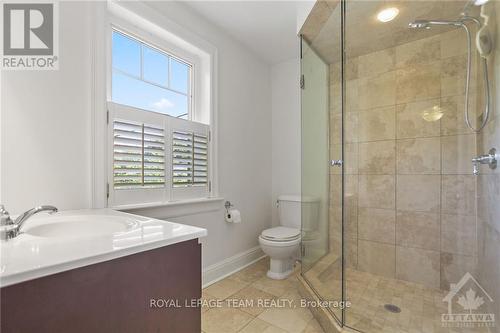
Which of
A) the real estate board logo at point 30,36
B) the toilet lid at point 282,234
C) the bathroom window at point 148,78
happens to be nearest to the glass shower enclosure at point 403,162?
the toilet lid at point 282,234

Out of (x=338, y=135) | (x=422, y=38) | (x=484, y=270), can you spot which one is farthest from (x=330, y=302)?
(x=422, y=38)

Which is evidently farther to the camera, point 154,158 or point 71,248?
point 154,158

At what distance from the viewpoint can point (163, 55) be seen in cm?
196

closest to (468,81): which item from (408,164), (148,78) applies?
(408,164)

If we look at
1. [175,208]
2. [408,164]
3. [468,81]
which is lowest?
[175,208]

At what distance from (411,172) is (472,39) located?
1.02 meters

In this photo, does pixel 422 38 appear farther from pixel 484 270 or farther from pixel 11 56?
pixel 11 56

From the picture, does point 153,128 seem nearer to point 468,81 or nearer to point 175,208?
point 175,208

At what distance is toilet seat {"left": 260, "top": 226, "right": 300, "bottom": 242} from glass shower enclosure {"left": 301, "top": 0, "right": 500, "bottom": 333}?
0.39 feet

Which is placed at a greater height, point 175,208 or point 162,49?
point 162,49

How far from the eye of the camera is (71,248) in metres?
0.71

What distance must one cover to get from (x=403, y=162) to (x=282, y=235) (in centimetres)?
122

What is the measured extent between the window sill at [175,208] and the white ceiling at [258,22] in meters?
1.55

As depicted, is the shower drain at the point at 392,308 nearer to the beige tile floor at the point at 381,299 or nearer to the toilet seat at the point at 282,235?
the beige tile floor at the point at 381,299
